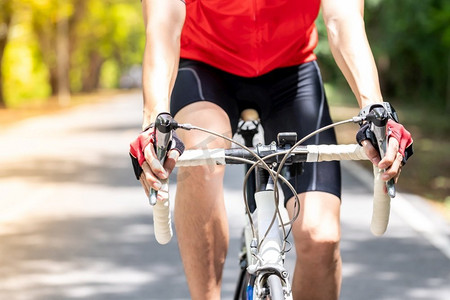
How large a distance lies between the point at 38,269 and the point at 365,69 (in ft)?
14.5

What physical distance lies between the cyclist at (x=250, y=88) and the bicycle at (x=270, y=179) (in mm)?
254

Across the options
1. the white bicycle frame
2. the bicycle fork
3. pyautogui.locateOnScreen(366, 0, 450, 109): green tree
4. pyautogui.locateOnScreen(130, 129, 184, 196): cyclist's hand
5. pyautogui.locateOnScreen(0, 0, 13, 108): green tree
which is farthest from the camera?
pyautogui.locateOnScreen(0, 0, 13, 108): green tree

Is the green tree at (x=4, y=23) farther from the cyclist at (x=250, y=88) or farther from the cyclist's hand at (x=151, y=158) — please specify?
the cyclist's hand at (x=151, y=158)

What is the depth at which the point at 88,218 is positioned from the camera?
350 inches

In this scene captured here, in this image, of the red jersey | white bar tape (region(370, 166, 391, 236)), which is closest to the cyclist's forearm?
the red jersey

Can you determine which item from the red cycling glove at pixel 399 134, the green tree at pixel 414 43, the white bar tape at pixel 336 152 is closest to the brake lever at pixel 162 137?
the white bar tape at pixel 336 152

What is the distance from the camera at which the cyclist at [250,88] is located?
2.88 meters

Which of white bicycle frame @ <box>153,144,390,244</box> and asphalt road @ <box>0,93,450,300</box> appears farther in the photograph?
asphalt road @ <box>0,93,450,300</box>

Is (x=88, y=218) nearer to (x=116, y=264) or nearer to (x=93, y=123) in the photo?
(x=116, y=264)

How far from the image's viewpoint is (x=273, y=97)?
3371 millimetres

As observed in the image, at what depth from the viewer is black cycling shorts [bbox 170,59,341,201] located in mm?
3213

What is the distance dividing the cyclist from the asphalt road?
2.74 m

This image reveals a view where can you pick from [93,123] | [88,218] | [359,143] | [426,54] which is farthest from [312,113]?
[93,123]

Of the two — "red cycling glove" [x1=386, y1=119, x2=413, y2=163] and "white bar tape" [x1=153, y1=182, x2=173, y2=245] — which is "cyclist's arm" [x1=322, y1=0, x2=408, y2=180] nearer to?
"red cycling glove" [x1=386, y1=119, x2=413, y2=163]
